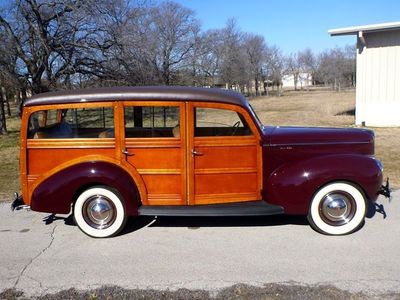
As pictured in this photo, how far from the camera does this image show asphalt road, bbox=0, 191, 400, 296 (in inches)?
148

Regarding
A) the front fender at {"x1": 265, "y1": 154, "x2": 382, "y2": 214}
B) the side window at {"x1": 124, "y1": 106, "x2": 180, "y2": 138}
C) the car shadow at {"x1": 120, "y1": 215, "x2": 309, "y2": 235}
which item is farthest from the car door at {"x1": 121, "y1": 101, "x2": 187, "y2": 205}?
the front fender at {"x1": 265, "y1": 154, "x2": 382, "y2": 214}

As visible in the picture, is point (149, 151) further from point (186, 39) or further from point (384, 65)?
point (186, 39)

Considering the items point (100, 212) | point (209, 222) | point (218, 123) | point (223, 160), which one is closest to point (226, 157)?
point (223, 160)

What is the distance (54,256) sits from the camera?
4.40 m

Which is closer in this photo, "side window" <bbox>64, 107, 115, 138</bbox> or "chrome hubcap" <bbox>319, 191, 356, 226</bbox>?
"chrome hubcap" <bbox>319, 191, 356, 226</bbox>

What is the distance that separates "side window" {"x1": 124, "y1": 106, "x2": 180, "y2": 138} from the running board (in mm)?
862

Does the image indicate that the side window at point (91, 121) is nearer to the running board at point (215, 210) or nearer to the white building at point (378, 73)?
the running board at point (215, 210)

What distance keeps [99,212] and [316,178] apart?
2.54 metres

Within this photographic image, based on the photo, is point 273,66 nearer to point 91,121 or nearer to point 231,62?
point 231,62

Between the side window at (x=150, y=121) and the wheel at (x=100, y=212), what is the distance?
74 centimetres

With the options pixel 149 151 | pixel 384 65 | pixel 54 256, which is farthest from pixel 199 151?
pixel 384 65

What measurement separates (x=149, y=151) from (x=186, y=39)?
139 feet

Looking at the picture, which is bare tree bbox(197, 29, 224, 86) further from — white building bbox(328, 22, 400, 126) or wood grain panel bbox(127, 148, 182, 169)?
wood grain panel bbox(127, 148, 182, 169)

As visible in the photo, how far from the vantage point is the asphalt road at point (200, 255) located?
3760mm
